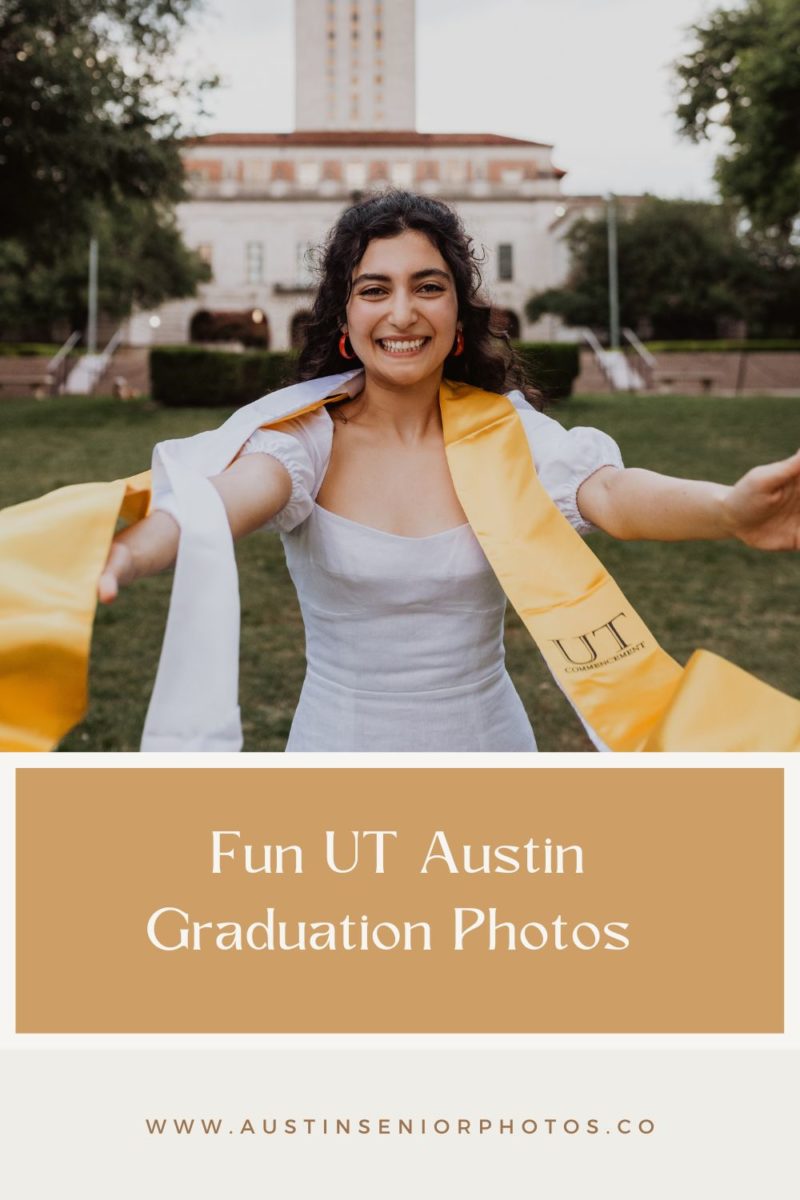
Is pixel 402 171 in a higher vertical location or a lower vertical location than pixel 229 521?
higher

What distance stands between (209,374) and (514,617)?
13.3 meters

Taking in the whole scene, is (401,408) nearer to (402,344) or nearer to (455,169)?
(402,344)

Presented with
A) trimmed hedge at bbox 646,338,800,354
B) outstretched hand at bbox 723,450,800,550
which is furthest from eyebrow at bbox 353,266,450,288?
trimmed hedge at bbox 646,338,800,354

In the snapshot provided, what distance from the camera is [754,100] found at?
721 inches

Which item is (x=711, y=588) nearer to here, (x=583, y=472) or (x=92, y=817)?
(x=583, y=472)

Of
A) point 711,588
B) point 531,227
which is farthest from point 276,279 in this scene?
point 711,588

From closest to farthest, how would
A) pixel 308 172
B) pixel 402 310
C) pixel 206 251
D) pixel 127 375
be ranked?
pixel 402 310 → pixel 127 375 → pixel 206 251 → pixel 308 172

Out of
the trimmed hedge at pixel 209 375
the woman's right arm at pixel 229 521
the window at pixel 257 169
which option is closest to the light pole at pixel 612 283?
the trimmed hedge at pixel 209 375

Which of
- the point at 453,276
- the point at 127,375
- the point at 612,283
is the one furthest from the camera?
the point at 612,283

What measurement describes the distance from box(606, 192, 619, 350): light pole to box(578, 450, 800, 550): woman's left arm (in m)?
45.4

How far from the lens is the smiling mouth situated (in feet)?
7.62

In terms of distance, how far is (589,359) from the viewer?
39094 mm

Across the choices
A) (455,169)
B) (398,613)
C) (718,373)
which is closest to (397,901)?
(398,613)

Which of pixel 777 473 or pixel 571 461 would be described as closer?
pixel 777 473
